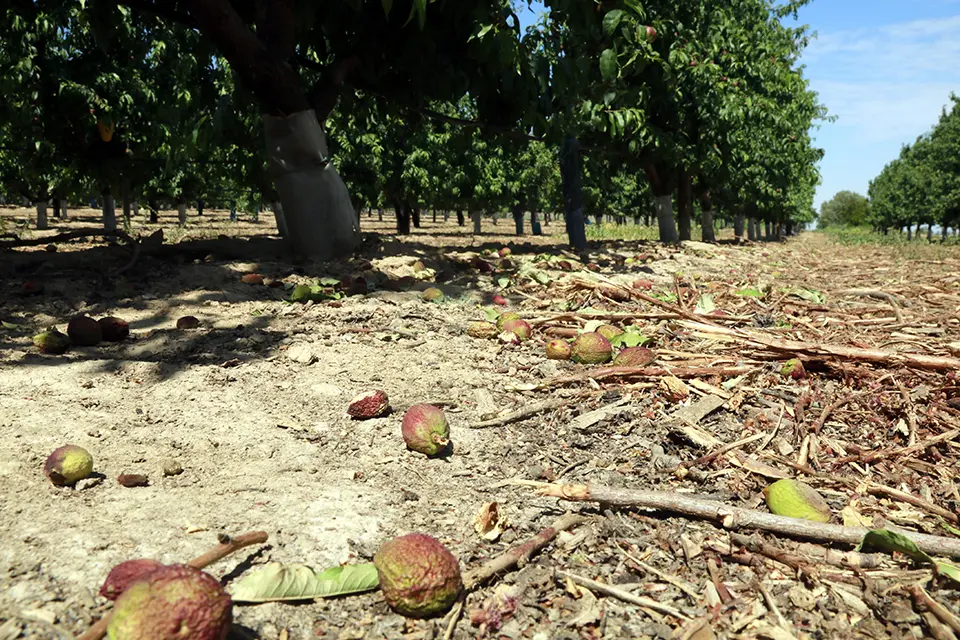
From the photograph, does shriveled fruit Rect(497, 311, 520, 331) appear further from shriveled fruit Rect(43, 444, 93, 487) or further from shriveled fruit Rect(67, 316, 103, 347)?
shriveled fruit Rect(43, 444, 93, 487)

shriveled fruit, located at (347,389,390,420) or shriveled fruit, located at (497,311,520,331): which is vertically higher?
shriveled fruit, located at (497,311,520,331)

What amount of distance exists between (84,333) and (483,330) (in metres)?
2.60

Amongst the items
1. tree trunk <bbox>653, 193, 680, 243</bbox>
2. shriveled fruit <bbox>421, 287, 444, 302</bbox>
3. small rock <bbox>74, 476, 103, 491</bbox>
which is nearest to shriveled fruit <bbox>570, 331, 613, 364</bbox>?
shriveled fruit <bbox>421, 287, 444, 302</bbox>

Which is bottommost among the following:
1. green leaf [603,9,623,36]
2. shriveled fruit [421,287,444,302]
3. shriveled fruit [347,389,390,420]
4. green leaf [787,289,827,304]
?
shriveled fruit [347,389,390,420]

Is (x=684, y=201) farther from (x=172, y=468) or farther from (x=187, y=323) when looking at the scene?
(x=172, y=468)

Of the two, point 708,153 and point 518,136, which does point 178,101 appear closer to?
point 518,136

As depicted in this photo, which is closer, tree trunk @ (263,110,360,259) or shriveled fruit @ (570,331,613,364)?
shriveled fruit @ (570,331,613,364)

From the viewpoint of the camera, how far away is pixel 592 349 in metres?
3.84

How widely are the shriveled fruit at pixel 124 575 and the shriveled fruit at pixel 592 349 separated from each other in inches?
107

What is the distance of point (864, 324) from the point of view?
16.3ft

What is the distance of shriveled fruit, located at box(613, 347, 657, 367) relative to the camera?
3.63 m

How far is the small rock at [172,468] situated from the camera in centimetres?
238

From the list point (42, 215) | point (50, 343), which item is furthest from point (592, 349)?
point (42, 215)

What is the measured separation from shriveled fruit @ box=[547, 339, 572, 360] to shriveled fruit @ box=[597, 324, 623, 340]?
337 mm
